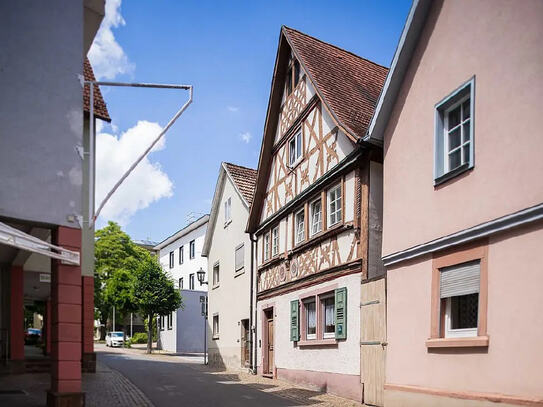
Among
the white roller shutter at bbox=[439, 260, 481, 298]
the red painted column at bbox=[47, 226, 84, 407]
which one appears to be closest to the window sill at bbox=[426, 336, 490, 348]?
the white roller shutter at bbox=[439, 260, 481, 298]

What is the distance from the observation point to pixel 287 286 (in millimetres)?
17094

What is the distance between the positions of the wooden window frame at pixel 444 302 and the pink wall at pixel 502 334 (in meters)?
0.10

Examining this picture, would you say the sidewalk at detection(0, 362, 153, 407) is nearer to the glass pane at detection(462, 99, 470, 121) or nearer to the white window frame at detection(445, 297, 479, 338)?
the white window frame at detection(445, 297, 479, 338)

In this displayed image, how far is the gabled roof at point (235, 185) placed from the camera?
2281 centimetres

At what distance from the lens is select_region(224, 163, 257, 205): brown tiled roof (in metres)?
22.9

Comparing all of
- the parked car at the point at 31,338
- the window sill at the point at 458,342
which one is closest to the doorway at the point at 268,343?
the window sill at the point at 458,342

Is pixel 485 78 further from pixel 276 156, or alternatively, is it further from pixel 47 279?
pixel 47 279

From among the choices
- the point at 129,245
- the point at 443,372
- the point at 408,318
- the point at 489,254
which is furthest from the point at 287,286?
the point at 129,245

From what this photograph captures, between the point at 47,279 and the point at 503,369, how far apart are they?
16188 mm

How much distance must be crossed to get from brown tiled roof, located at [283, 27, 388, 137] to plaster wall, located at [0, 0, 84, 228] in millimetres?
5968

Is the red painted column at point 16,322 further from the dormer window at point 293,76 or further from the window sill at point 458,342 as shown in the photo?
the window sill at point 458,342

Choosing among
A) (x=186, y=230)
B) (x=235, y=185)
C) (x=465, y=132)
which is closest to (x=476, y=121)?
(x=465, y=132)

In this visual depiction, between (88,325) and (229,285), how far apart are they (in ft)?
23.8

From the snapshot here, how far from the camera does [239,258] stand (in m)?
23.0
